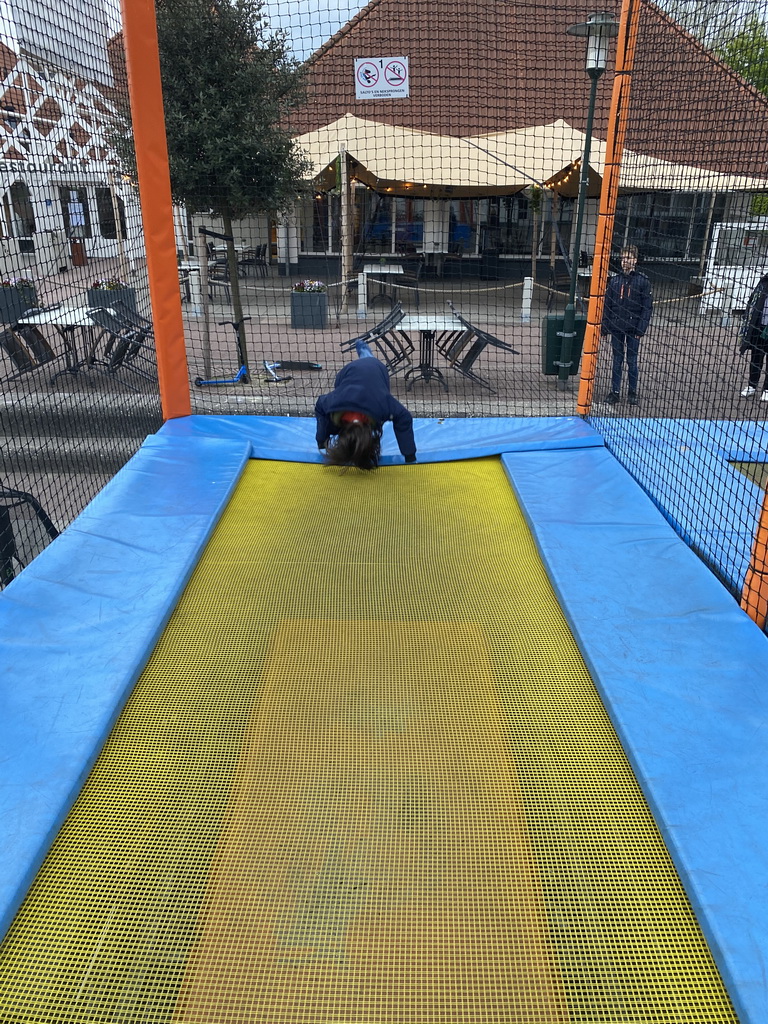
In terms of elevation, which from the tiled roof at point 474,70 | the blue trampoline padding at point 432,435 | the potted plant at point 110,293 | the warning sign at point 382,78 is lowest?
the blue trampoline padding at point 432,435

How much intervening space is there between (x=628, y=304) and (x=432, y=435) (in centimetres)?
231

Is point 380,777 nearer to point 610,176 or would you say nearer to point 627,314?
point 610,176

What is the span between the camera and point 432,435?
395 cm

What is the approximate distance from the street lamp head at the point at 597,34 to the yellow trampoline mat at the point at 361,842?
4.43 metres

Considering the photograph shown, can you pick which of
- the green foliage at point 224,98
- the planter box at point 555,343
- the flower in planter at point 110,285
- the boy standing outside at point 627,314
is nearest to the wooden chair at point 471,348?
the planter box at point 555,343

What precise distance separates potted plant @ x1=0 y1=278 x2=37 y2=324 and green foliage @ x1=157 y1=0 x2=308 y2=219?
101 inches

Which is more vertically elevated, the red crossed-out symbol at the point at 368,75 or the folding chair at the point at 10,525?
the red crossed-out symbol at the point at 368,75

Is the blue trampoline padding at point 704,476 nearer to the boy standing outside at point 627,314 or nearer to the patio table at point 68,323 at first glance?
the boy standing outside at point 627,314

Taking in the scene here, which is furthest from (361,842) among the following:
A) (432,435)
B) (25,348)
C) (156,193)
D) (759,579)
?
(25,348)

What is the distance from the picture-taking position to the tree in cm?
507

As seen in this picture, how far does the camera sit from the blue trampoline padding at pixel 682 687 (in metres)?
1.36

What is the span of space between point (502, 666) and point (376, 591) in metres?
0.54

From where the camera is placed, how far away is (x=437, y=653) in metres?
2.09

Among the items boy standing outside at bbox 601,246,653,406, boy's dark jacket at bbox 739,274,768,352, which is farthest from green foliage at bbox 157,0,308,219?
boy's dark jacket at bbox 739,274,768,352
